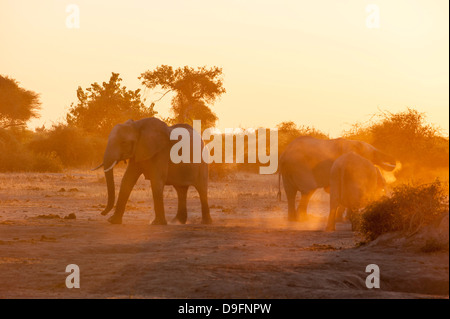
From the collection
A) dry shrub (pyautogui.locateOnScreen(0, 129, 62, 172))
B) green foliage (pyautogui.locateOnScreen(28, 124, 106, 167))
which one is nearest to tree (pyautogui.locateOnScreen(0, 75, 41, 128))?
green foliage (pyautogui.locateOnScreen(28, 124, 106, 167))

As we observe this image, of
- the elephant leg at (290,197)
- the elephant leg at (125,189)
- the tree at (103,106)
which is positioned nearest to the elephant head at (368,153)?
the elephant leg at (290,197)

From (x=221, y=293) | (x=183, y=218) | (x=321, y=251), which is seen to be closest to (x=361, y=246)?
(x=321, y=251)

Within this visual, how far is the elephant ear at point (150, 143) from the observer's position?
14.9 metres

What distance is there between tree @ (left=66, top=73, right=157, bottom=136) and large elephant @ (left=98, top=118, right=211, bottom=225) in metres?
39.6

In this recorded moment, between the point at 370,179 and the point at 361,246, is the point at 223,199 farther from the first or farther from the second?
the point at 361,246

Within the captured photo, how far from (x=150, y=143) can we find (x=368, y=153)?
17.3 feet

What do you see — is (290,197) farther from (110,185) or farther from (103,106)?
(103,106)

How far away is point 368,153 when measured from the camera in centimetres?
1725

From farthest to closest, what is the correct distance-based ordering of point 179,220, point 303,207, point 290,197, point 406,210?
1. point 290,197
2. point 303,207
3. point 179,220
4. point 406,210

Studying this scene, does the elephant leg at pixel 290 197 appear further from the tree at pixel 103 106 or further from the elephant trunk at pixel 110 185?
the tree at pixel 103 106

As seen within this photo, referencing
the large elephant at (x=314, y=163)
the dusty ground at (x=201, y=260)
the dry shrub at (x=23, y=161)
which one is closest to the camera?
the dusty ground at (x=201, y=260)

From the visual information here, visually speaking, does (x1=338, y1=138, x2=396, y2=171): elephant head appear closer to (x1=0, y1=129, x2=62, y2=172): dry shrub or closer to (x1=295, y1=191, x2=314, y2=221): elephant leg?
(x1=295, y1=191, x2=314, y2=221): elephant leg

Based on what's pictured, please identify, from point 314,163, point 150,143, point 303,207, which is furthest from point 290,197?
point 150,143

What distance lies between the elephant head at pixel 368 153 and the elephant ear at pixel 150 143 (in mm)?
4328
